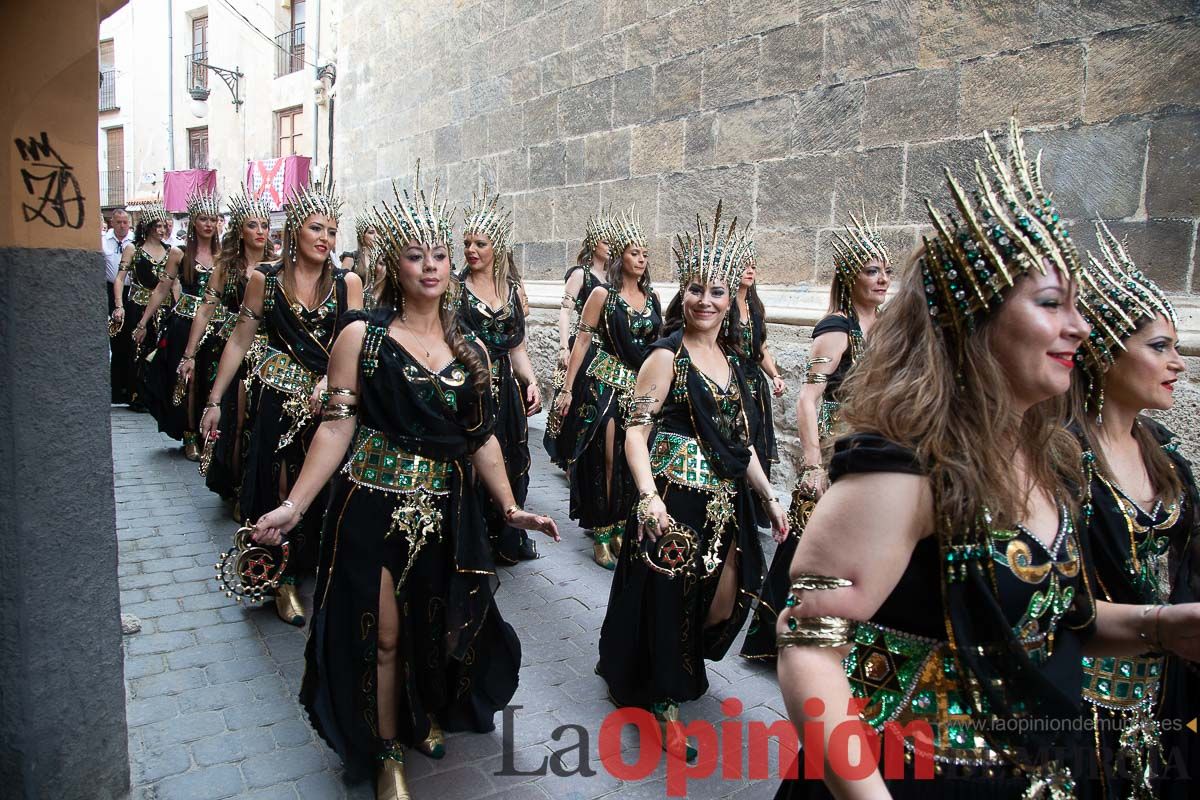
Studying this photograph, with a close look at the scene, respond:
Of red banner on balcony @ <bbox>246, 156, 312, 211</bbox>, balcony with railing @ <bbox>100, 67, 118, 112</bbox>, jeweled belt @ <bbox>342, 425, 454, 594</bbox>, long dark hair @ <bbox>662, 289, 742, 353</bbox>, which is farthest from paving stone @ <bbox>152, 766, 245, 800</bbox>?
balcony with railing @ <bbox>100, 67, 118, 112</bbox>

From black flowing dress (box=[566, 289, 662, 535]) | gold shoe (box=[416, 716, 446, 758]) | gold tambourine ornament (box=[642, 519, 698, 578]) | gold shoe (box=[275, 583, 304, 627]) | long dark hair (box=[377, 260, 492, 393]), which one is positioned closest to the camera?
long dark hair (box=[377, 260, 492, 393])

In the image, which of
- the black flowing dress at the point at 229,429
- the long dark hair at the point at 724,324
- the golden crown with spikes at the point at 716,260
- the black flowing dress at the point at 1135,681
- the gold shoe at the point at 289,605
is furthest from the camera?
the black flowing dress at the point at 229,429

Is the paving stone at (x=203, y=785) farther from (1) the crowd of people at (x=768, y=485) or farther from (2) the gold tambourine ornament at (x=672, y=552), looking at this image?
(2) the gold tambourine ornament at (x=672, y=552)

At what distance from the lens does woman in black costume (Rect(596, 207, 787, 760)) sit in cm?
387

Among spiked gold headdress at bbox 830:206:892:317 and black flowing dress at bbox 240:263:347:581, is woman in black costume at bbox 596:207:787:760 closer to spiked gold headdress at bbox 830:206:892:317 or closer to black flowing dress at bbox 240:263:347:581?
spiked gold headdress at bbox 830:206:892:317

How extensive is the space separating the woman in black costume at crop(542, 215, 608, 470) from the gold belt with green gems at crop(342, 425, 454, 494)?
3323 millimetres

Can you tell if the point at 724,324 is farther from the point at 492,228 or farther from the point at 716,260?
the point at 492,228

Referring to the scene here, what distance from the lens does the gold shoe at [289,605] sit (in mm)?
4934

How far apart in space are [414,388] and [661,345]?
1267mm

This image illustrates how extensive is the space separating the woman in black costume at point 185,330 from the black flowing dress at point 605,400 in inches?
154

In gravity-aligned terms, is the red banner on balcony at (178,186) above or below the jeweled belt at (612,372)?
above

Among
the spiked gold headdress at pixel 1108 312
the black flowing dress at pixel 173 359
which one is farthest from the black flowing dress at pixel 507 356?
the spiked gold headdress at pixel 1108 312

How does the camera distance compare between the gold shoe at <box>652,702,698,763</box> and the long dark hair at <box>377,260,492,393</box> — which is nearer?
the long dark hair at <box>377,260,492,393</box>

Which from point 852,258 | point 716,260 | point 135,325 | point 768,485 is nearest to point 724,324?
point 716,260
